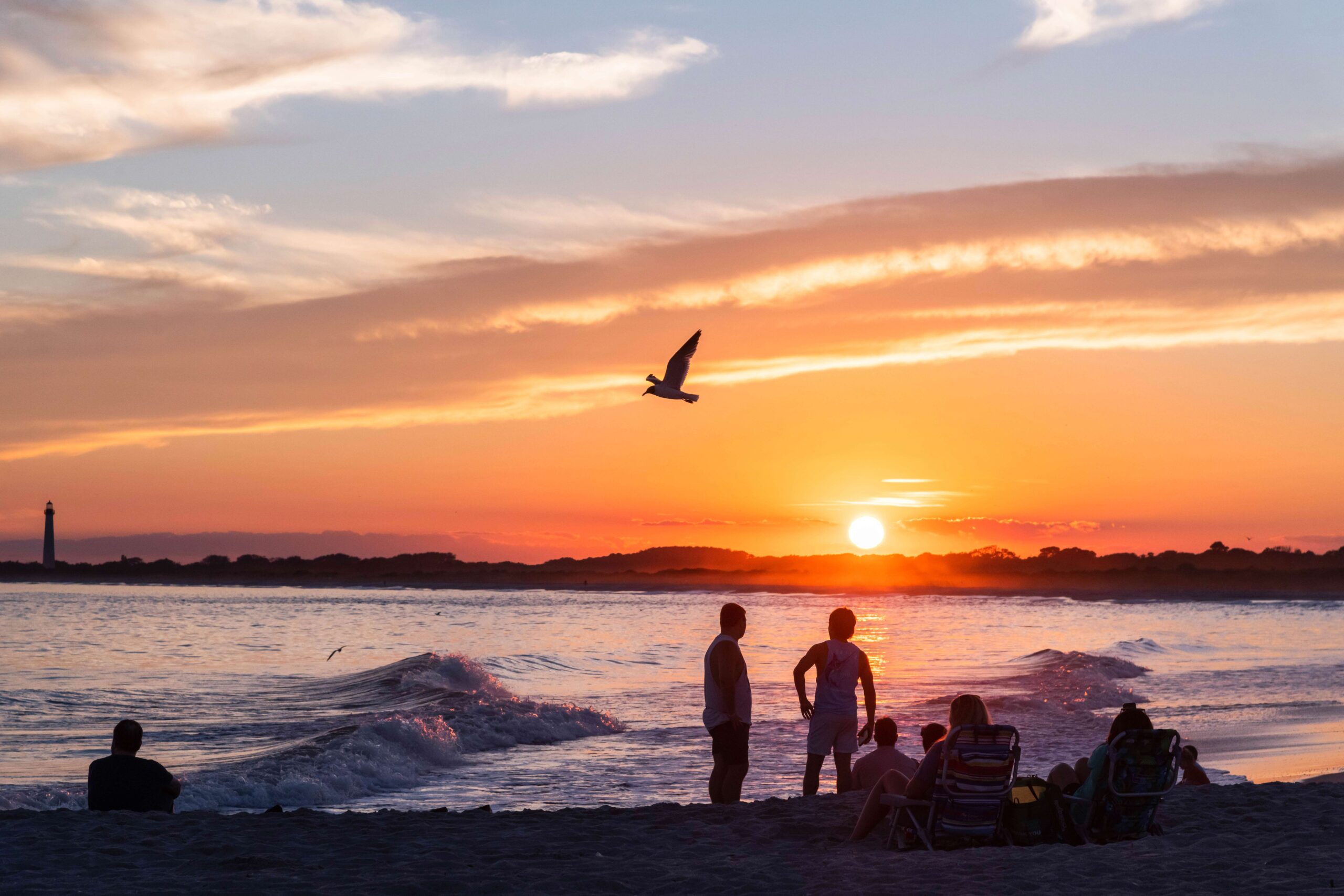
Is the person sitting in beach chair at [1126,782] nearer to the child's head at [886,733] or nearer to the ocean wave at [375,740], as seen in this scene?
the child's head at [886,733]

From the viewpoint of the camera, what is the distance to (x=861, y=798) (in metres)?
9.91

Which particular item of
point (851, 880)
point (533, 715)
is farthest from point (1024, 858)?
point (533, 715)

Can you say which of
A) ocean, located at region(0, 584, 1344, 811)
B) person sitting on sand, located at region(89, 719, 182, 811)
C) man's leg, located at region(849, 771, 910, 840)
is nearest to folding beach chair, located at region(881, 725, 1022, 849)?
man's leg, located at region(849, 771, 910, 840)

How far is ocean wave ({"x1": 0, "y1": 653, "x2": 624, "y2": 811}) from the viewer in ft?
44.8

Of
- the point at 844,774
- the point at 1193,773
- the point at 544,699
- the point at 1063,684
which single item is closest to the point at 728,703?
the point at 844,774

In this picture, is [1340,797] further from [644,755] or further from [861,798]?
[644,755]

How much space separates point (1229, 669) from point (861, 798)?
2247cm

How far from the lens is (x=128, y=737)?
959cm

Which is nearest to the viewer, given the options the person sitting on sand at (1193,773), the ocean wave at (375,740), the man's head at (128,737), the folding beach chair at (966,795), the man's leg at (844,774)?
the folding beach chair at (966,795)

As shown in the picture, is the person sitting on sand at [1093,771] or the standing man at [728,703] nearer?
the person sitting on sand at [1093,771]

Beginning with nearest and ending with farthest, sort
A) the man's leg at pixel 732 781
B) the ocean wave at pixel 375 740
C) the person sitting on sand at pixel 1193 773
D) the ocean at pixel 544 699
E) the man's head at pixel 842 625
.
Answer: the man's head at pixel 842 625 < the man's leg at pixel 732 781 < the person sitting on sand at pixel 1193 773 < the ocean wave at pixel 375 740 < the ocean at pixel 544 699

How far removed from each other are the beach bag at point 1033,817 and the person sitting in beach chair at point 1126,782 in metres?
0.13

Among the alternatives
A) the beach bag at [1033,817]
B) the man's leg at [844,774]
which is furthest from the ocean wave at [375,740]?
the beach bag at [1033,817]

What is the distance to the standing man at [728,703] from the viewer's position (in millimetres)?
9445
